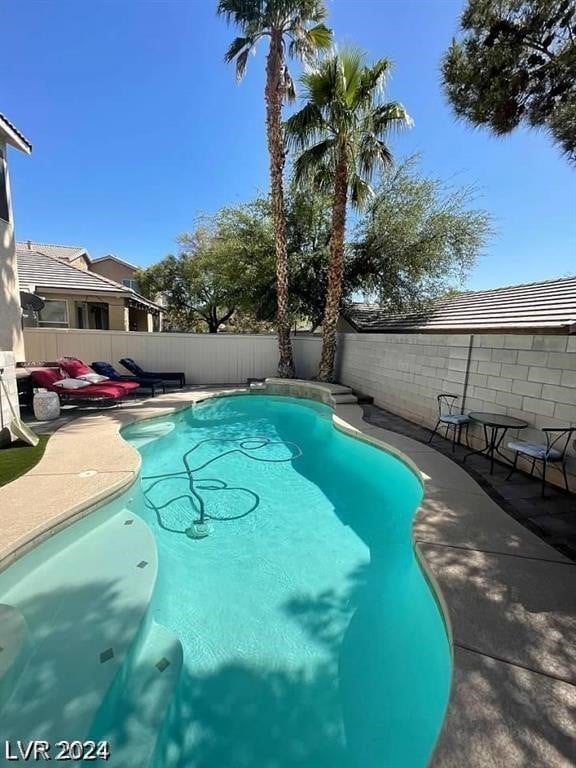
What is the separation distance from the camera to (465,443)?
6906mm

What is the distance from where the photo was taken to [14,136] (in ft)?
26.5

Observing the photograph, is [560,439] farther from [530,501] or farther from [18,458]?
[18,458]

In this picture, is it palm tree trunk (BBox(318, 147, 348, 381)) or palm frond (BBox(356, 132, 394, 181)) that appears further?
palm tree trunk (BBox(318, 147, 348, 381))

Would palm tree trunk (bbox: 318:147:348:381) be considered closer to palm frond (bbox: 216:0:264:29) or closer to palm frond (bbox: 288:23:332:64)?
palm frond (bbox: 288:23:332:64)

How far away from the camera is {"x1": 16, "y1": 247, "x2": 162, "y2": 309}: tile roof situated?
12367 mm

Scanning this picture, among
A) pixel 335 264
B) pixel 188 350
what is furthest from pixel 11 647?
pixel 188 350

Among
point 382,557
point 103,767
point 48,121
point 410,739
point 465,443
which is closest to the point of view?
point 103,767

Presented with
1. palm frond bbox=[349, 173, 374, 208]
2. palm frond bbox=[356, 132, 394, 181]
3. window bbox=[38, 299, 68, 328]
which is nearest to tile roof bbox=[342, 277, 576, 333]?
palm frond bbox=[349, 173, 374, 208]

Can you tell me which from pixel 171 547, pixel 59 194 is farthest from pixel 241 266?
pixel 59 194

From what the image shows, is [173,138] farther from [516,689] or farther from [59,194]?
[516,689]

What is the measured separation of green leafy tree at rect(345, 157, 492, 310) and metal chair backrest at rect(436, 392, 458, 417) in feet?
19.9

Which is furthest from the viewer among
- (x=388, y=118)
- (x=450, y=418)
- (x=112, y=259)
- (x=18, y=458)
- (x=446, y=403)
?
(x=112, y=259)

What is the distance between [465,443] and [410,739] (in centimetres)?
572

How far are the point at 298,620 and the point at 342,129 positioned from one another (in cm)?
1164
